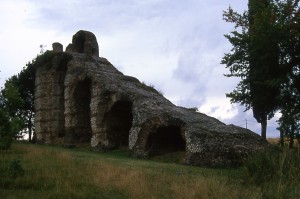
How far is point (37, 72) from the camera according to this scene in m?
30.8

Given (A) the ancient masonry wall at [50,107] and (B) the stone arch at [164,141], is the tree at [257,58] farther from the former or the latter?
(A) the ancient masonry wall at [50,107]

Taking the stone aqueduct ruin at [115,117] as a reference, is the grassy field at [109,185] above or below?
below

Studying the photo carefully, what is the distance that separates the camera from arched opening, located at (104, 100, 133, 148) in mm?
23688

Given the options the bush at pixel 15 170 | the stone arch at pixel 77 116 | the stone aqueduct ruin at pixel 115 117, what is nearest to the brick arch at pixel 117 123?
the stone aqueduct ruin at pixel 115 117

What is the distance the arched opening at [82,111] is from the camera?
27.0 meters

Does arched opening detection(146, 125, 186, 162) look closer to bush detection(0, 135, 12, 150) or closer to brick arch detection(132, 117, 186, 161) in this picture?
brick arch detection(132, 117, 186, 161)

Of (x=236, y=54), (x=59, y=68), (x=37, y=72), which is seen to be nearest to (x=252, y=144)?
(x=236, y=54)

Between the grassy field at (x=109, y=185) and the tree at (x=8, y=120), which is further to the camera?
the tree at (x=8, y=120)

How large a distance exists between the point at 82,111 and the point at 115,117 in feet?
13.4

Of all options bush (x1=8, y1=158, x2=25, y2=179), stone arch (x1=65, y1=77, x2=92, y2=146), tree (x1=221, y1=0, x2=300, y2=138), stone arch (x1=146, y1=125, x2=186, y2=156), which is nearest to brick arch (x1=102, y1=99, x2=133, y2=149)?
stone arch (x1=146, y1=125, x2=186, y2=156)

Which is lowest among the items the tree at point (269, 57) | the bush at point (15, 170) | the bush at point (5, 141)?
the bush at point (15, 170)

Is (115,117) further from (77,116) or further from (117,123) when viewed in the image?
(77,116)

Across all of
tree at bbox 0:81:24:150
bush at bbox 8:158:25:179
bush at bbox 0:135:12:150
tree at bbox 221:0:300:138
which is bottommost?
bush at bbox 8:158:25:179

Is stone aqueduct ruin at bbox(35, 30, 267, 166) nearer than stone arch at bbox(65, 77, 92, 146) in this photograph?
Yes
